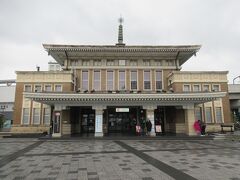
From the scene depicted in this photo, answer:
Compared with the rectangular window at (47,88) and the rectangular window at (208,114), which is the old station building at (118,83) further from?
the rectangular window at (47,88)

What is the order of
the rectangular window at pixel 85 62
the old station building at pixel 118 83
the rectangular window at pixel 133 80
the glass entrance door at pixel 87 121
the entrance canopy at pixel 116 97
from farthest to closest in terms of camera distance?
the rectangular window at pixel 85 62, the rectangular window at pixel 133 80, the glass entrance door at pixel 87 121, the old station building at pixel 118 83, the entrance canopy at pixel 116 97

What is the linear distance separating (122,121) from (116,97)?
251 inches

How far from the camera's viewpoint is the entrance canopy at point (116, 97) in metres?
18.1

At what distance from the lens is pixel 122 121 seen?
24.0 metres

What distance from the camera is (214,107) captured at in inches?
933

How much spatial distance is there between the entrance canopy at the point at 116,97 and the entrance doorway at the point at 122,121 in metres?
4.85

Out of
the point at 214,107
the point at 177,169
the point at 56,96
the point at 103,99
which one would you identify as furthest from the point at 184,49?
the point at 177,169

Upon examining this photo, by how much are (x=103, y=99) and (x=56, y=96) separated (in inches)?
161

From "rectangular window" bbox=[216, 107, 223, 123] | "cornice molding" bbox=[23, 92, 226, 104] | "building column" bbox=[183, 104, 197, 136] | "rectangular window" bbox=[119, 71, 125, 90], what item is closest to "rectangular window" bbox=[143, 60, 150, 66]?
"rectangular window" bbox=[119, 71, 125, 90]

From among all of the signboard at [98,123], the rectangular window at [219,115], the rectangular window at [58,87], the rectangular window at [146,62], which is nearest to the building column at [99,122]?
the signboard at [98,123]

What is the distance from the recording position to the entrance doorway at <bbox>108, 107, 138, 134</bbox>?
23797 millimetres

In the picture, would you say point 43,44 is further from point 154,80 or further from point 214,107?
point 214,107

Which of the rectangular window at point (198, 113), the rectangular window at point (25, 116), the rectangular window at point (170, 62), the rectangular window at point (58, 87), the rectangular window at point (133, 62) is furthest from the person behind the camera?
the rectangular window at point (170, 62)

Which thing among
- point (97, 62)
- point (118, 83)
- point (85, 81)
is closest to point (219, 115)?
point (118, 83)
